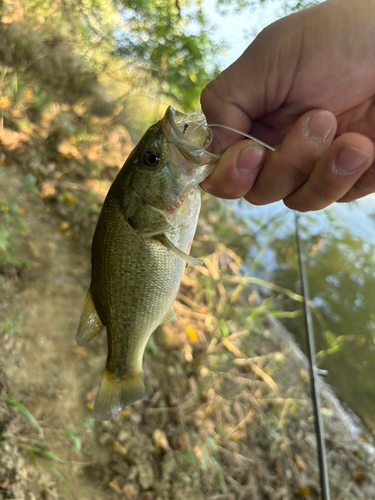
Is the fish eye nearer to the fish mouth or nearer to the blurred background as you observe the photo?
the fish mouth

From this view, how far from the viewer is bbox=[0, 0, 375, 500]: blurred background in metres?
2.49

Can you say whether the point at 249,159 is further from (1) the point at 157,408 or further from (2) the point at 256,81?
(1) the point at 157,408

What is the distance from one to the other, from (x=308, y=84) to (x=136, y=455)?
2834 mm

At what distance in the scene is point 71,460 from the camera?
7.64 feet

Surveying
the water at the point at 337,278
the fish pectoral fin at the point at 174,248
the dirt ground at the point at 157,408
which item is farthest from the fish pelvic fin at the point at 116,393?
the water at the point at 337,278

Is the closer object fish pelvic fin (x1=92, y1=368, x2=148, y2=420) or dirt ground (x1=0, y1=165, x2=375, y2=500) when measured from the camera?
fish pelvic fin (x1=92, y1=368, x2=148, y2=420)

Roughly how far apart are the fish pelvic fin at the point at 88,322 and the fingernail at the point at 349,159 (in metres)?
1.25

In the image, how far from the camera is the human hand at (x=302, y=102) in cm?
133

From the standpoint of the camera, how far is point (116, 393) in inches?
62.3

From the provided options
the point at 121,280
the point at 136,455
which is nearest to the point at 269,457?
the point at 136,455

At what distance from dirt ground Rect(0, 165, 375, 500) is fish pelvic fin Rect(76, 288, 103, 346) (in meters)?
1.23

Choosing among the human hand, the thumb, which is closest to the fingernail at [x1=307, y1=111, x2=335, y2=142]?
the human hand

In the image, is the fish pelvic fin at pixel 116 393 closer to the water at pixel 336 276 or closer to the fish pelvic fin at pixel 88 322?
the fish pelvic fin at pixel 88 322

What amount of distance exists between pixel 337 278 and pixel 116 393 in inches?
223
